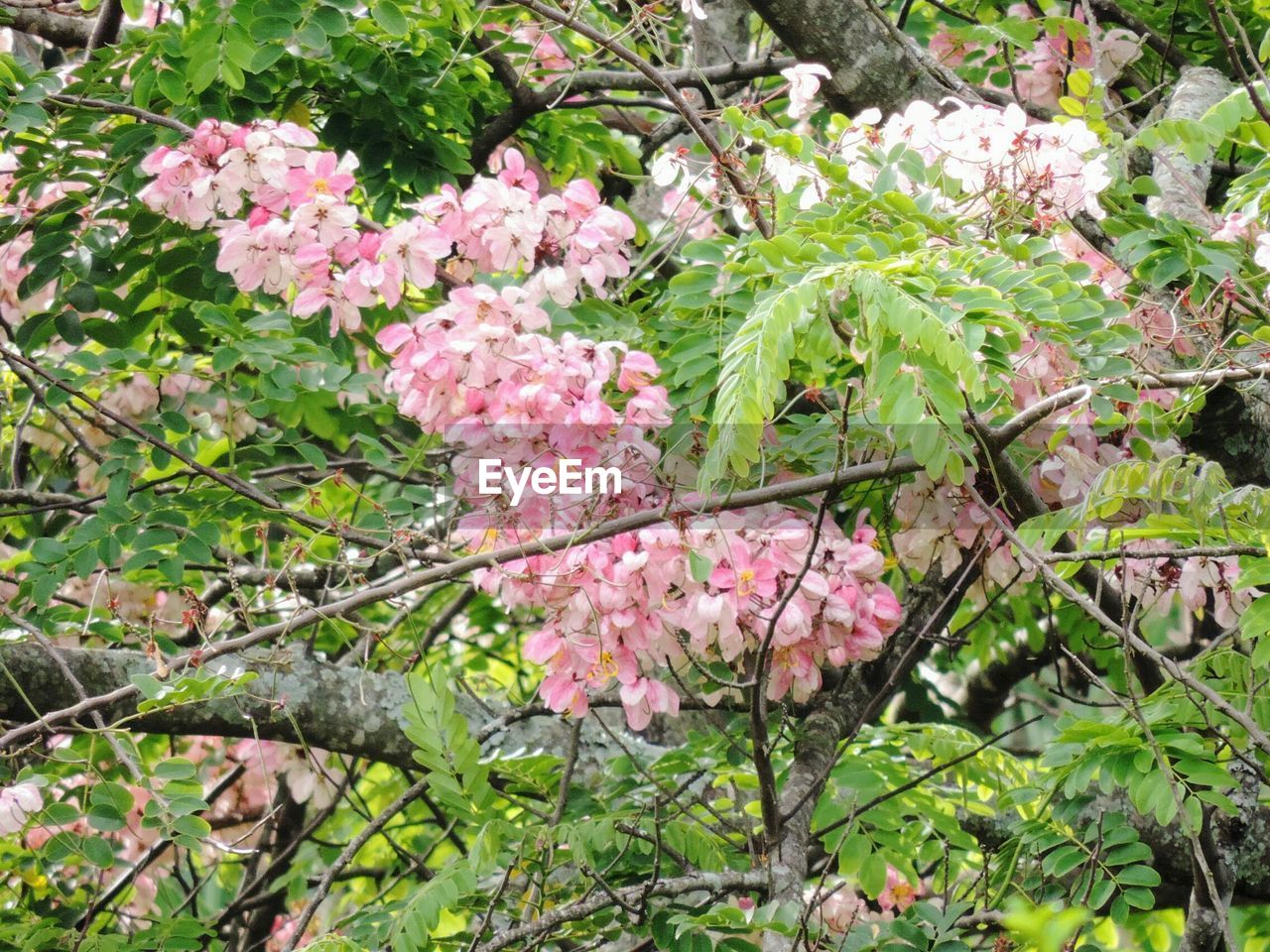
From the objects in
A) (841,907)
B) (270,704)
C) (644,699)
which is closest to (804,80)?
(644,699)

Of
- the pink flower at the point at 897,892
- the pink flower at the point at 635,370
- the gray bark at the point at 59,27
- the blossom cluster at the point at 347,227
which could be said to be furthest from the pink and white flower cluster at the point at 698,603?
the gray bark at the point at 59,27

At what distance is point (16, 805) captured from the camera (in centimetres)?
212

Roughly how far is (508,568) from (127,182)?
119cm

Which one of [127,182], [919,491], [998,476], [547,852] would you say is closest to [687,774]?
[547,852]

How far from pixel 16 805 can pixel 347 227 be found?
1.05 metres

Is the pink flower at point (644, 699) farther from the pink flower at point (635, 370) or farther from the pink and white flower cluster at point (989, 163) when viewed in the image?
the pink and white flower cluster at point (989, 163)

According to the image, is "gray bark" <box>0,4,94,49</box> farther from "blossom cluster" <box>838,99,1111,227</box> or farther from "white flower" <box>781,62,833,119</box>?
"blossom cluster" <box>838,99,1111,227</box>

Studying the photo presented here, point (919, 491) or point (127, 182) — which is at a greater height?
point (127, 182)

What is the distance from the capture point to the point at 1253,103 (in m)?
2.19

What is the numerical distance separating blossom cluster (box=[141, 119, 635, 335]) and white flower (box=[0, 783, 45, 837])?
876 mm

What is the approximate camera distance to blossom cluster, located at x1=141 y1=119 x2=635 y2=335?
233cm

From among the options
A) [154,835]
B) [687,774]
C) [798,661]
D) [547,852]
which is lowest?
[154,835]

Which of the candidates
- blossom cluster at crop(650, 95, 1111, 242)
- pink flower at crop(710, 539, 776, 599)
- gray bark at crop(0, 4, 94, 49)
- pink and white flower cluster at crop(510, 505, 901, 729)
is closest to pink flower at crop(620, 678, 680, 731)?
pink and white flower cluster at crop(510, 505, 901, 729)

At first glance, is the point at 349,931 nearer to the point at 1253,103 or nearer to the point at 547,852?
the point at 547,852
